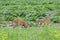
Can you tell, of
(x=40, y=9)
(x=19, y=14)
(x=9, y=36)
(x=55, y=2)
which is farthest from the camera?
(x=55, y=2)

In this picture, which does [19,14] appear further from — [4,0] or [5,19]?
[4,0]

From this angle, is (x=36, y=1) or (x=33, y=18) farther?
(x=36, y=1)

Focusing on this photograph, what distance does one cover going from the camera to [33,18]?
12750 millimetres

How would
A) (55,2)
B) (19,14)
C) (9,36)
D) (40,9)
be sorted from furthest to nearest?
(55,2) → (40,9) → (19,14) → (9,36)

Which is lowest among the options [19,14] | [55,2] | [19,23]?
[55,2]

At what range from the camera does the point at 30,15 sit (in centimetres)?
1348

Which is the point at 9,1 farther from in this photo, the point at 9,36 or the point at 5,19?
the point at 9,36

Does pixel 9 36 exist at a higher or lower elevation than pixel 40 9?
higher

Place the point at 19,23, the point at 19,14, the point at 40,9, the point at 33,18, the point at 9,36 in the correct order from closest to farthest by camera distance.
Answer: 1. the point at 9,36
2. the point at 19,23
3. the point at 33,18
4. the point at 19,14
5. the point at 40,9

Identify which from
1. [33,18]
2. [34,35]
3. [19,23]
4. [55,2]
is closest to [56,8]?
[55,2]

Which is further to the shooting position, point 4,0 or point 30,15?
point 4,0

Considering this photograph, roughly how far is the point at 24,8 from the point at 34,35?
31.5 feet

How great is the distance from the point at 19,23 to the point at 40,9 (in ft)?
24.8

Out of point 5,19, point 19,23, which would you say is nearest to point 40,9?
point 5,19
